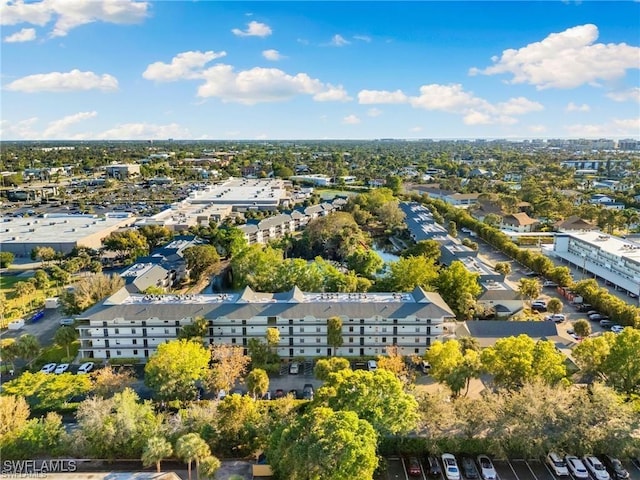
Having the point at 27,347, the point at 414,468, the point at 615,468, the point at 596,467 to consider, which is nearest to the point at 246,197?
the point at 27,347

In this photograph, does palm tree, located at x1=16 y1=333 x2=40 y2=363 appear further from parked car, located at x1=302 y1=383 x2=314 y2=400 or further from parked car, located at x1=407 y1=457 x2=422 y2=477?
parked car, located at x1=407 y1=457 x2=422 y2=477

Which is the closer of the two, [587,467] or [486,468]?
[486,468]

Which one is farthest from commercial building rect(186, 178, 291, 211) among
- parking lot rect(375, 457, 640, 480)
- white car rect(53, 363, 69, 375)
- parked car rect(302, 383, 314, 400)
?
parking lot rect(375, 457, 640, 480)

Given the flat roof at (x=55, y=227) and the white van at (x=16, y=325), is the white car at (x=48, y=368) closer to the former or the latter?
the white van at (x=16, y=325)

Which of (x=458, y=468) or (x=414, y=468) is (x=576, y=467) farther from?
(x=414, y=468)

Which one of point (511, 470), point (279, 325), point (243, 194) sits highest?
point (243, 194)

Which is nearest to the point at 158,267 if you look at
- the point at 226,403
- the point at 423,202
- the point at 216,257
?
the point at 216,257

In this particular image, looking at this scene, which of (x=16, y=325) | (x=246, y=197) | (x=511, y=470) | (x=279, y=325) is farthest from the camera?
(x=246, y=197)
